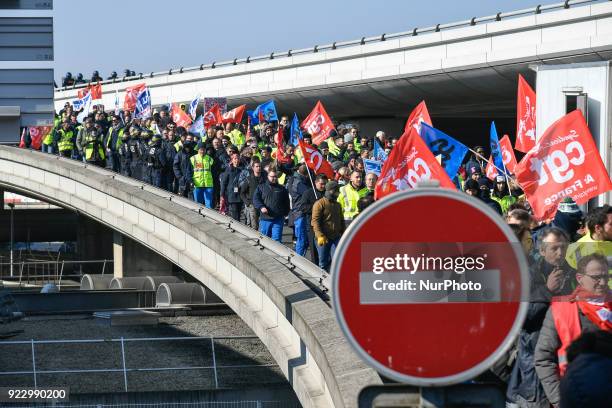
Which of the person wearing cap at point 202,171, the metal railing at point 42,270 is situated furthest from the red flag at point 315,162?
the metal railing at point 42,270

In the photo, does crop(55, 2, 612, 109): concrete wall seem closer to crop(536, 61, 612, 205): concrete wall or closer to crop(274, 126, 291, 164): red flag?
crop(274, 126, 291, 164): red flag

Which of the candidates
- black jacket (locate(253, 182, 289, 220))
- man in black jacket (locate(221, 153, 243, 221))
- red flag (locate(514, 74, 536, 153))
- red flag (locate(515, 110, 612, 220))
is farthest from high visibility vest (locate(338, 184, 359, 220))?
man in black jacket (locate(221, 153, 243, 221))

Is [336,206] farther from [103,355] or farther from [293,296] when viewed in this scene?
[103,355]

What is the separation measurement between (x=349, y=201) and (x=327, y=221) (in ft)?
1.59

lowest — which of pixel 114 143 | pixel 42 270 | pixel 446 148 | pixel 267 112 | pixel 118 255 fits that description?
pixel 42 270

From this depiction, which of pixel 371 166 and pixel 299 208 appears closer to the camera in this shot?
pixel 299 208

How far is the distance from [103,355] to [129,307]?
7679 mm

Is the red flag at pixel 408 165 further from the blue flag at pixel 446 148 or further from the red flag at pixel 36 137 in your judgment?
the red flag at pixel 36 137

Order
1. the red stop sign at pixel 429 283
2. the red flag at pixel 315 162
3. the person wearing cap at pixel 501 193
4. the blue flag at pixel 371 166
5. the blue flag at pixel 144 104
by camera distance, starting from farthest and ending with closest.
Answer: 1. the blue flag at pixel 144 104
2. the red flag at pixel 315 162
3. the blue flag at pixel 371 166
4. the person wearing cap at pixel 501 193
5. the red stop sign at pixel 429 283

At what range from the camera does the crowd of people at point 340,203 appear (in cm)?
731

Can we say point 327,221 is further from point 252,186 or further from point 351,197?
point 252,186

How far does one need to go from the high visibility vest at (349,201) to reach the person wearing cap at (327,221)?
12 centimetres

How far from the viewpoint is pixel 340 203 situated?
1814 centimetres

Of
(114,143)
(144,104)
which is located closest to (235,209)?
(114,143)
